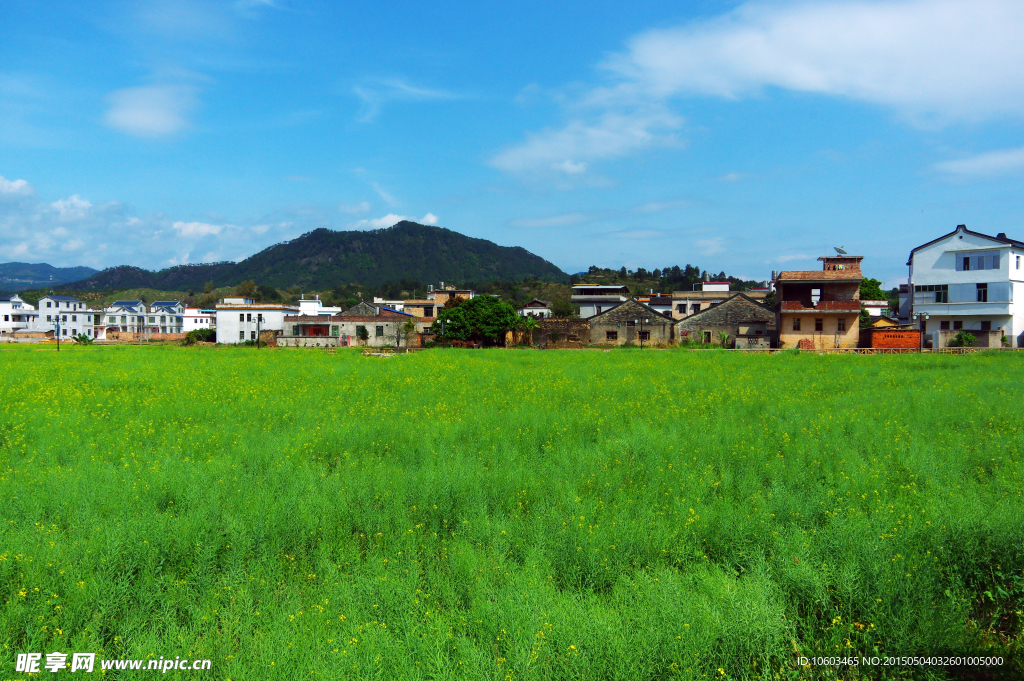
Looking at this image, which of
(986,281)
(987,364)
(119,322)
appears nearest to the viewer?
(987,364)

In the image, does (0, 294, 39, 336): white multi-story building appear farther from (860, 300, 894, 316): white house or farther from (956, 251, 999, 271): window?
(956, 251, 999, 271): window

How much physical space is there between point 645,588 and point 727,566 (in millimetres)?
1070

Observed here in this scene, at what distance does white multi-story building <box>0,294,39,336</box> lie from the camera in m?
88.8

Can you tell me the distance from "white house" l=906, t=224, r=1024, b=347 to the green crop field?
36.9 metres

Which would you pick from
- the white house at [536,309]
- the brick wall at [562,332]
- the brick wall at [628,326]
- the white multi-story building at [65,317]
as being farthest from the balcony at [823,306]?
the white multi-story building at [65,317]

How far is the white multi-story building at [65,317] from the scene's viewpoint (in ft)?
286

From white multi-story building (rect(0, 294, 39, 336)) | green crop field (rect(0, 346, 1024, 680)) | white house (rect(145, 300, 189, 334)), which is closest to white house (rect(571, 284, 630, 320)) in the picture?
green crop field (rect(0, 346, 1024, 680))

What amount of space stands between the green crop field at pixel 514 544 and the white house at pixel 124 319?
302 feet

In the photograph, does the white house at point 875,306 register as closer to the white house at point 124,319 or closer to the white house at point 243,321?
the white house at point 243,321

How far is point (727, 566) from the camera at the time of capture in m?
5.49

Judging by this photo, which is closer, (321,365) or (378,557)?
(378,557)

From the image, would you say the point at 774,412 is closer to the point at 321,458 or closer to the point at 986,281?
the point at 321,458

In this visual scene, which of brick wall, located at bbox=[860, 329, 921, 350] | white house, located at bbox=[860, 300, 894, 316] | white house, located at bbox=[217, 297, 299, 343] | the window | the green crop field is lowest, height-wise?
the green crop field

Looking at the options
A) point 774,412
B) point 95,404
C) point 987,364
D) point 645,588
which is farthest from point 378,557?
point 987,364
